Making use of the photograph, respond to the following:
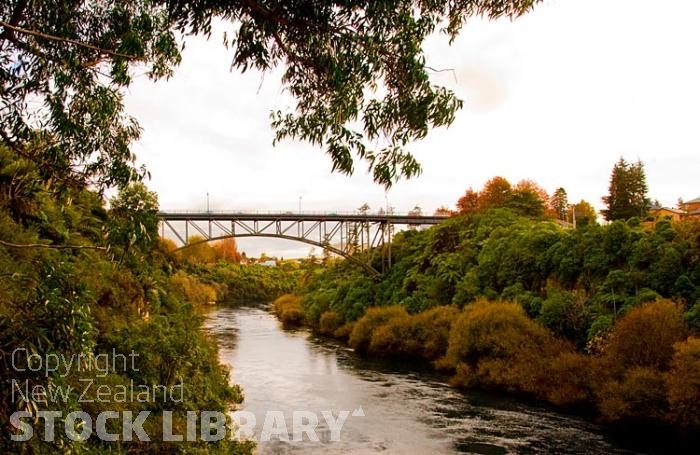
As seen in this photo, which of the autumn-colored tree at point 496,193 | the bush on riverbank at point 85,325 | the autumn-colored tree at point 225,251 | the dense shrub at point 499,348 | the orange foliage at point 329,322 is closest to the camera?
the bush on riverbank at point 85,325

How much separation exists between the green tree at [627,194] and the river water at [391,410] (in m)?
26.9

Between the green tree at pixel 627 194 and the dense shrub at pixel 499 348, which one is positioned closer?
the dense shrub at pixel 499 348

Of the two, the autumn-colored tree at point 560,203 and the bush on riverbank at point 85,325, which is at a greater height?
the autumn-colored tree at point 560,203

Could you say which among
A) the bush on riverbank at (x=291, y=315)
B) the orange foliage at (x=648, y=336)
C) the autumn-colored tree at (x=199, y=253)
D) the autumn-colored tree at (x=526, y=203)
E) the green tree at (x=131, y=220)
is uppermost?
the autumn-colored tree at (x=526, y=203)

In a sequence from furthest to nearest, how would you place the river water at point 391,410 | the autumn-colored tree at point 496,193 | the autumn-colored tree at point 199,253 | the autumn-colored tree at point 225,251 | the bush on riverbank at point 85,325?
the autumn-colored tree at point 225,251, the autumn-colored tree at point 199,253, the autumn-colored tree at point 496,193, the river water at point 391,410, the bush on riverbank at point 85,325

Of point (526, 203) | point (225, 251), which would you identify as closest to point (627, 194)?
point (526, 203)

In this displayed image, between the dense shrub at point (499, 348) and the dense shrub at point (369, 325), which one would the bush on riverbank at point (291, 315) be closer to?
the dense shrub at point (369, 325)

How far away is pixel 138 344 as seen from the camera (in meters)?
12.9

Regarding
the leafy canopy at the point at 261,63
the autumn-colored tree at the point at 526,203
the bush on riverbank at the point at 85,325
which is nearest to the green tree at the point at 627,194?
the autumn-colored tree at the point at 526,203

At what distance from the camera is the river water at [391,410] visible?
16328mm

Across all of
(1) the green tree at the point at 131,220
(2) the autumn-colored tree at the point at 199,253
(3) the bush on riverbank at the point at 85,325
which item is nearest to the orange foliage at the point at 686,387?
(3) the bush on riverbank at the point at 85,325

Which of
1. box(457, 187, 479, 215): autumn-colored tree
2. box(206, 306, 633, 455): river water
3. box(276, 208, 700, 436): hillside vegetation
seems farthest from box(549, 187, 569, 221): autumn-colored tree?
box(206, 306, 633, 455): river water

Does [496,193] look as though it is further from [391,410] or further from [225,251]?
[225,251]

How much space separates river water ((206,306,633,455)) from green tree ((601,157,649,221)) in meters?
26.9
